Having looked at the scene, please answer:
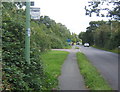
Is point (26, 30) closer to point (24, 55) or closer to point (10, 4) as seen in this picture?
point (24, 55)

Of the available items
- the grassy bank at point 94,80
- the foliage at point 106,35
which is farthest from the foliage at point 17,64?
the foliage at point 106,35

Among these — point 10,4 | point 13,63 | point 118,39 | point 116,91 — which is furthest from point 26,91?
point 118,39

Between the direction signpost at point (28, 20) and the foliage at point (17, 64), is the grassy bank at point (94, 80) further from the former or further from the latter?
the direction signpost at point (28, 20)

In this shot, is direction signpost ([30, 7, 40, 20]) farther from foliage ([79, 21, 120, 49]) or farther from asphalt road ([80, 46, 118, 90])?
foliage ([79, 21, 120, 49])

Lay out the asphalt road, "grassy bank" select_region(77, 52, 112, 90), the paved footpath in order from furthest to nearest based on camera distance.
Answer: the asphalt road
the paved footpath
"grassy bank" select_region(77, 52, 112, 90)

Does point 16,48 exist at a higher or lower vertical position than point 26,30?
lower

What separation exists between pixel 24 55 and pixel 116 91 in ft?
11.0

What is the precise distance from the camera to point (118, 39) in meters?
35.6

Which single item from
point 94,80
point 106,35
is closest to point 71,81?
point 94,80

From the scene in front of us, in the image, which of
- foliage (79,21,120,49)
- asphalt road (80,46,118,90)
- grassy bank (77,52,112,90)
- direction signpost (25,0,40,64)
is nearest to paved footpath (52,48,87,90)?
grassy bank (77,52,112,90)

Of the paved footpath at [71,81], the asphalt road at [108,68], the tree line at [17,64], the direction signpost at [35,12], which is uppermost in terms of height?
the direction signpost at [35,12]

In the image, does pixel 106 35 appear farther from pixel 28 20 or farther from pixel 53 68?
pixel 28 20

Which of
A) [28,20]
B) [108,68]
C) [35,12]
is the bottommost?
[108,68]

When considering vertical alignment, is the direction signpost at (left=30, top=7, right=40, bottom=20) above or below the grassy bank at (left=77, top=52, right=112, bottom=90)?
above
